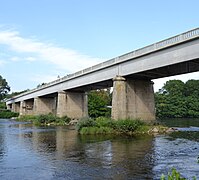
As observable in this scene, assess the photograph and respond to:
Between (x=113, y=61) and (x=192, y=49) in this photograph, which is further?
(x=113, y=61)

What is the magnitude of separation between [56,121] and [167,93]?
70266mm

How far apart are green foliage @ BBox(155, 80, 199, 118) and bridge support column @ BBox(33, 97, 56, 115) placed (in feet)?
123

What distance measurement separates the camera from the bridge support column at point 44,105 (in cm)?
8531

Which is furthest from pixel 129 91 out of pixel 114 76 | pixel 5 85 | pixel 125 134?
pixel 5 85

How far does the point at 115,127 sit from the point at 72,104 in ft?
106

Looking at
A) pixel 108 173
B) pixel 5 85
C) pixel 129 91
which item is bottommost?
pixel 108 173

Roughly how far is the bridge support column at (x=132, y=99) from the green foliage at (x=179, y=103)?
61631mm

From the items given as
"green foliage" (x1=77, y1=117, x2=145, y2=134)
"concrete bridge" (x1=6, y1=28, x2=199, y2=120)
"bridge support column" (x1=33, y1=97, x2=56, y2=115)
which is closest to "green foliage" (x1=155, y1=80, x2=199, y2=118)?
"bridge support column" (x1=33, y1=97, x2=56, y2=115)

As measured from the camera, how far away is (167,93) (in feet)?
397

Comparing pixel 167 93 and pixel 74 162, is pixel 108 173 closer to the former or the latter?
pixel 74 162

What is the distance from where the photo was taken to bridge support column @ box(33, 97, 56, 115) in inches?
3359

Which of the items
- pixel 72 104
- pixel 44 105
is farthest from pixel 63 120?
pixel 44 105

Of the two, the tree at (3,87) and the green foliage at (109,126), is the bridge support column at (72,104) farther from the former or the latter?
the tree at (3,87)

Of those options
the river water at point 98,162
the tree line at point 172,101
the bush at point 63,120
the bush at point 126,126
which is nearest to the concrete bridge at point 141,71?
the bush at point 126,126
